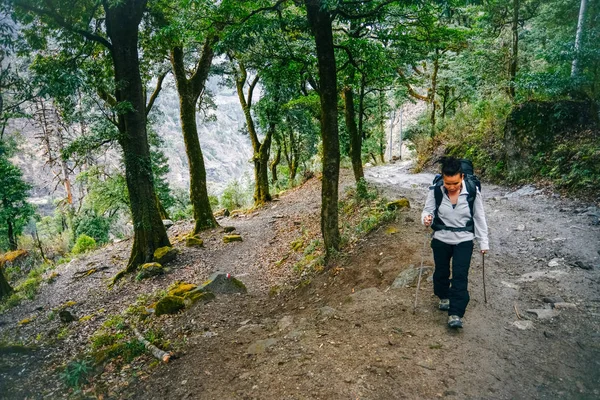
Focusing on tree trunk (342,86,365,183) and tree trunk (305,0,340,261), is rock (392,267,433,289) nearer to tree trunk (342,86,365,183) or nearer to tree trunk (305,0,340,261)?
tree trunk (305,0,340,261)

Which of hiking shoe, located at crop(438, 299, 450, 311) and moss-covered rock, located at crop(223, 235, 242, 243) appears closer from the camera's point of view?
hiking shoe, located at crop(438, 299, 450, 311)

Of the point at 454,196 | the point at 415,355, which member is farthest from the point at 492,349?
the point at 454,196

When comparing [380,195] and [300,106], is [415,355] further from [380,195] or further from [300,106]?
[300,106]

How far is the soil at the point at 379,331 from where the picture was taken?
3207 mm

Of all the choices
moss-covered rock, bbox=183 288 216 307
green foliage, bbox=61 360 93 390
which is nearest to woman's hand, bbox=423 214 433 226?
moss-covered rock, bbox=183 288 216 307

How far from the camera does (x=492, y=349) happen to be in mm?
3494

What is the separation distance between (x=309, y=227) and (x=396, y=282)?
6.07 metres

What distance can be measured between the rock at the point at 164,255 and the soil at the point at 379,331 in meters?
1.07

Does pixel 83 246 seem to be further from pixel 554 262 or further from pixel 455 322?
pixel 554 262

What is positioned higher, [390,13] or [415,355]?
[390,13]

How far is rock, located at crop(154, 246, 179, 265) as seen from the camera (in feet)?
32.7

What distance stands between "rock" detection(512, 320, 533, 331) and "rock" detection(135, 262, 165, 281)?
852 cm

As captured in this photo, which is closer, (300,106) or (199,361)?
(199,361)

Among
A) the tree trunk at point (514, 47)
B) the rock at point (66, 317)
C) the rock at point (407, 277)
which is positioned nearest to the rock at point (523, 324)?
the rock at point (407, 277)
